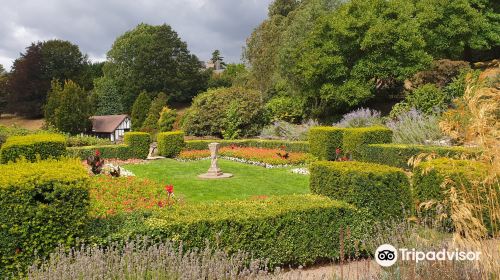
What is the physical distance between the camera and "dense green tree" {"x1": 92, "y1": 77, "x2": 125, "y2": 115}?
165ft

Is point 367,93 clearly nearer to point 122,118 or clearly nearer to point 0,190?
point 0,190

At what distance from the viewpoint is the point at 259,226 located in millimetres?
5457

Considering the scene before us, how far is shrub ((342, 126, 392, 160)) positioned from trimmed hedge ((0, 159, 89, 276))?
1220 centimetres

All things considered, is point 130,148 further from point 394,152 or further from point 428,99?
point 428,99

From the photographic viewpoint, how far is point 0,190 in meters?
4.48

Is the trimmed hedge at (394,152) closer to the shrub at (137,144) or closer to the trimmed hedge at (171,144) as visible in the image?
the trimmed hedge at (171,144)

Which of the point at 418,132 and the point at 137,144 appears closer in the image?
the point at 418,132

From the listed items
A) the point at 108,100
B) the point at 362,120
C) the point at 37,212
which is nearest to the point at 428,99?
the point at 362,120

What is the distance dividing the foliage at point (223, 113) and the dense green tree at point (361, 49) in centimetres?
458

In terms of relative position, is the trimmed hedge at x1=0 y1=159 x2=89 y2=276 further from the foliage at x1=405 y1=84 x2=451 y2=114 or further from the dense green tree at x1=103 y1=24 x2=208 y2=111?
the dense green tree at x1=103 y1=24 x2=208 y2=111

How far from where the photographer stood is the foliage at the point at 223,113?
2831 cm

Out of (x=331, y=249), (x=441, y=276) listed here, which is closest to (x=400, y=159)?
(x=331, y=249)

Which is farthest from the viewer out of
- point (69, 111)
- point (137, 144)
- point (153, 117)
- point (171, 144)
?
point (153, 117)

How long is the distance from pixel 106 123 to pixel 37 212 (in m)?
38.5
